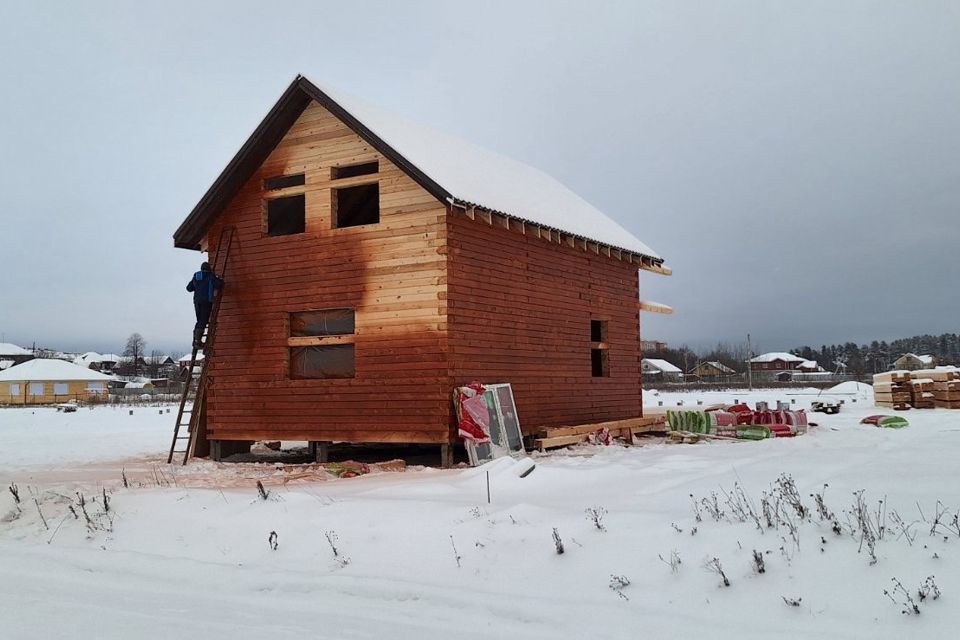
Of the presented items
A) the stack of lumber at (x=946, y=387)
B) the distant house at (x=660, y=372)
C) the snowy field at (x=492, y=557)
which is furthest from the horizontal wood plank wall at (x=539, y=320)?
the distant house at (x=660, y=372)

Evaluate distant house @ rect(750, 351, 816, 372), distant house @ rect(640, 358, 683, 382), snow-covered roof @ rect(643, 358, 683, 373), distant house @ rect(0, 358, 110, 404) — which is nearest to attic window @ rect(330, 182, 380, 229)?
distant house @ rect(0, 358, 110, 404)

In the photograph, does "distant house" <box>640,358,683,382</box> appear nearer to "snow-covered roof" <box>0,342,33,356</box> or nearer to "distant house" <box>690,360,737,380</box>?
"distant house" <box>690,360,737,380</box>

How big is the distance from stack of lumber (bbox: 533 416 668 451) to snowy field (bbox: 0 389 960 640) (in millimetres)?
3523

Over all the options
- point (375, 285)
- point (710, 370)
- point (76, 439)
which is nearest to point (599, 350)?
point (375, 285)

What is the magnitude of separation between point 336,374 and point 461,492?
5.41m

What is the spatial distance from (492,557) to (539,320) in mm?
8925

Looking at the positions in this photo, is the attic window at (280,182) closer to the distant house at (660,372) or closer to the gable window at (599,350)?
the gable window at (599,350)

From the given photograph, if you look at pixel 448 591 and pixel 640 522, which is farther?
pixel 640 522

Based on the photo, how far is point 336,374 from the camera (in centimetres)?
1392

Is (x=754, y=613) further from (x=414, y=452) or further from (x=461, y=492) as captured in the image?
(x=414, y=452)

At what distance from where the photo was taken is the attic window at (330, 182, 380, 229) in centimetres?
1545

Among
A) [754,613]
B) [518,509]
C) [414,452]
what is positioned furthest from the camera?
[414,452]

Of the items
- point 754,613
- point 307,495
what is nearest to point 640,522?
point 754,613

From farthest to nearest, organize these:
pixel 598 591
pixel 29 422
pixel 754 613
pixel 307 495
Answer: pixel 29 422 < pixel 307 495 < pixel 598 591 < pixel 754 613
